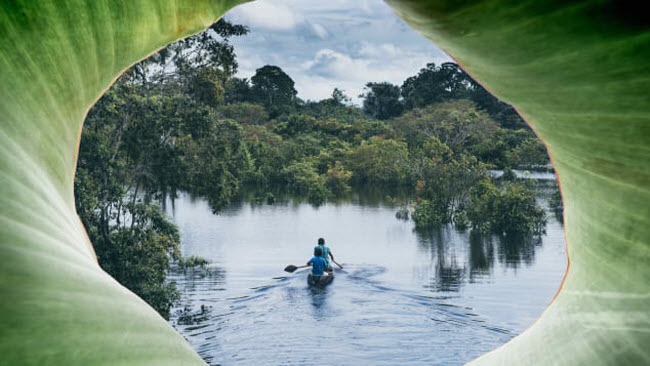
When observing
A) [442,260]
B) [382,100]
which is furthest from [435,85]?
[442,260]

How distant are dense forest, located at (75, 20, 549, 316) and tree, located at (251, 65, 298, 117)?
1.0 inches

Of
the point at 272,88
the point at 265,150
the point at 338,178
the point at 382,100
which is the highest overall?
the point at 272,88

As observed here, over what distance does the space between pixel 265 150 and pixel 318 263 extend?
5.14m

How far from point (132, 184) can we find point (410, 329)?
332cm

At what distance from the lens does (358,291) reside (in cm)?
718

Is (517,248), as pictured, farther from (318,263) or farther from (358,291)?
(318,263)

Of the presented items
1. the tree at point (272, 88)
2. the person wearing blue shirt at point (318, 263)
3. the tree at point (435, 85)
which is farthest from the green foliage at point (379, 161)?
the person wearing blue shirt at point (318, 263)

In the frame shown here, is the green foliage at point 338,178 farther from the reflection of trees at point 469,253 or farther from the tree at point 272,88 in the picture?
the tree at point 272,88

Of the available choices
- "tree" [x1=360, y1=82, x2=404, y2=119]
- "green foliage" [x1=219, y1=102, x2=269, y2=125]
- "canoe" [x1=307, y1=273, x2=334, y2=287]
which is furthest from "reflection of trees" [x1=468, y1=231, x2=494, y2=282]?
"tree" [x1=360, y1=82, x2=404, y2=119]

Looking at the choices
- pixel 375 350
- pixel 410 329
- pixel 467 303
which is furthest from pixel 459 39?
pixel 467 303

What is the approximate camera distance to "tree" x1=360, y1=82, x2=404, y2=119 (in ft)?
48.9

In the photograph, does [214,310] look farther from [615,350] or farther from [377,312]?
[615,350]

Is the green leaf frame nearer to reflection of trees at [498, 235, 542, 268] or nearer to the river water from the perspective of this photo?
the river water

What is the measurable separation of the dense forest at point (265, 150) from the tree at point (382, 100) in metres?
0.04
